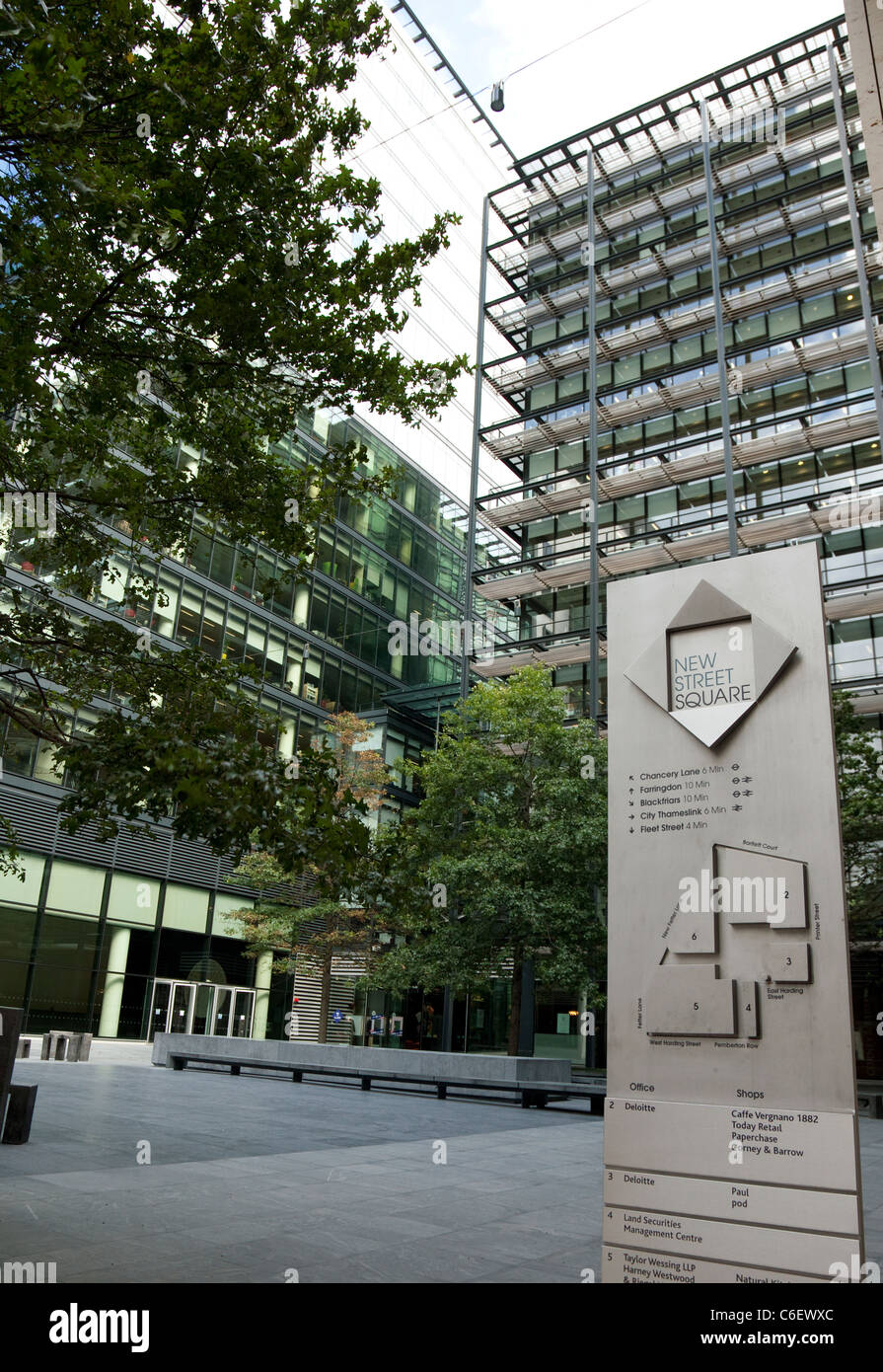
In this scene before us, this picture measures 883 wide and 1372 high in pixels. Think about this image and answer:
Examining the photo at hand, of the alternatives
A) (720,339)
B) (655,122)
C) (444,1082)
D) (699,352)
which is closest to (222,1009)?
(444,1082)

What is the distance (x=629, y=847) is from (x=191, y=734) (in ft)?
9.98

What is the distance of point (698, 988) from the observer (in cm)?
469

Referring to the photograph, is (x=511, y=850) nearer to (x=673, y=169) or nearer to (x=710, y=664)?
(x=710, y=664)

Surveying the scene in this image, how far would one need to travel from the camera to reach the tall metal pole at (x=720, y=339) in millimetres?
38938

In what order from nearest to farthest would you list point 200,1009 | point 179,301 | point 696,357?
point 179,301, point 200,1009, point 696,357

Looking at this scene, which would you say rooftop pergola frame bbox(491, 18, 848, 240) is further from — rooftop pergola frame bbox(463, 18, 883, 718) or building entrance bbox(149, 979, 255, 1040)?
building entrance bbox(149, 979, 255, 1040)

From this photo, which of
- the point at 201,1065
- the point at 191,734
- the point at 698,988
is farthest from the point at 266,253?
the point at 201,1065

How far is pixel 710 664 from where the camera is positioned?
16.7ft

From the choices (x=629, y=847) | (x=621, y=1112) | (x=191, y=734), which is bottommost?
(x=621, y=1112)

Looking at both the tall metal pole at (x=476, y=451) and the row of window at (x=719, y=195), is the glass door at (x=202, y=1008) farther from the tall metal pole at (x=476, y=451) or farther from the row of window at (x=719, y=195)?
the row of window at (x=719, y=195)

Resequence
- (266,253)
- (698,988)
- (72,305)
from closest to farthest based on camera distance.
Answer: (698,988), (72,305), (266,253)

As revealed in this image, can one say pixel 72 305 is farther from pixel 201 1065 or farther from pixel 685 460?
pixel 685 460

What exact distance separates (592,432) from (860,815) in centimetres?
2456

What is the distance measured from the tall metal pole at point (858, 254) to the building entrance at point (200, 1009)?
106 ft
